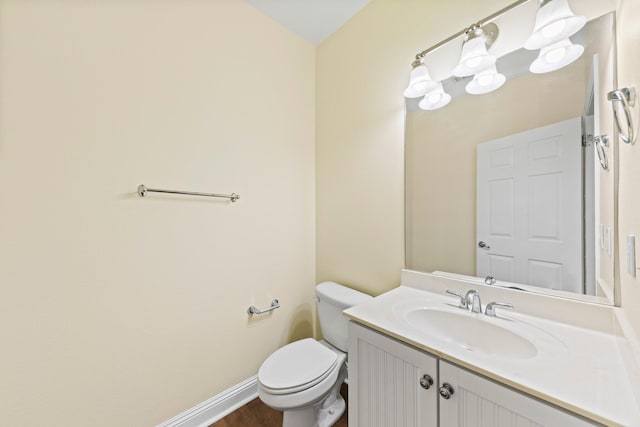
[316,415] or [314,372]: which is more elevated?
[314,372]

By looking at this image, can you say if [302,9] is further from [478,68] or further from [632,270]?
[632,270]

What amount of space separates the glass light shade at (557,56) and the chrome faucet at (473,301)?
91cm

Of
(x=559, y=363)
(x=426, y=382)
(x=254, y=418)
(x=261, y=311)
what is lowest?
(x=254, y=418)

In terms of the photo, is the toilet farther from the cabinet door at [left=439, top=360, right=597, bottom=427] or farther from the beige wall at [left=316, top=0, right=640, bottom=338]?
the cabinet door at [left=439, top=360, right=597, bottom=427]

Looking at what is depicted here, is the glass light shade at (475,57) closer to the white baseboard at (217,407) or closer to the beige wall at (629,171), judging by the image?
the beige wall at (629,171)

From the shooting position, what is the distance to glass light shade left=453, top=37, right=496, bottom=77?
1.03 metres

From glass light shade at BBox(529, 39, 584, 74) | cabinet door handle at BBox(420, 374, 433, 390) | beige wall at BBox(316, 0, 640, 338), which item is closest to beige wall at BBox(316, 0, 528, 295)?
beige wall at BBox(316, 0, 640, 338)

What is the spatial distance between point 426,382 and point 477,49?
50.8 inches

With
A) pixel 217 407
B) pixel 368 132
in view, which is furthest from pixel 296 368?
pixel 368 132

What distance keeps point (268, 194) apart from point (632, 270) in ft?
5.15

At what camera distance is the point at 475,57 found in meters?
1.05

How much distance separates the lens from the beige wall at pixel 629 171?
0.62 metres

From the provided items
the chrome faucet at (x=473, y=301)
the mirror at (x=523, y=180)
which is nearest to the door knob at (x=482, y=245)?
the mirror at (x=523, y=180)

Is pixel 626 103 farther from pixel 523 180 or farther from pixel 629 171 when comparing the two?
pixel 523 180
